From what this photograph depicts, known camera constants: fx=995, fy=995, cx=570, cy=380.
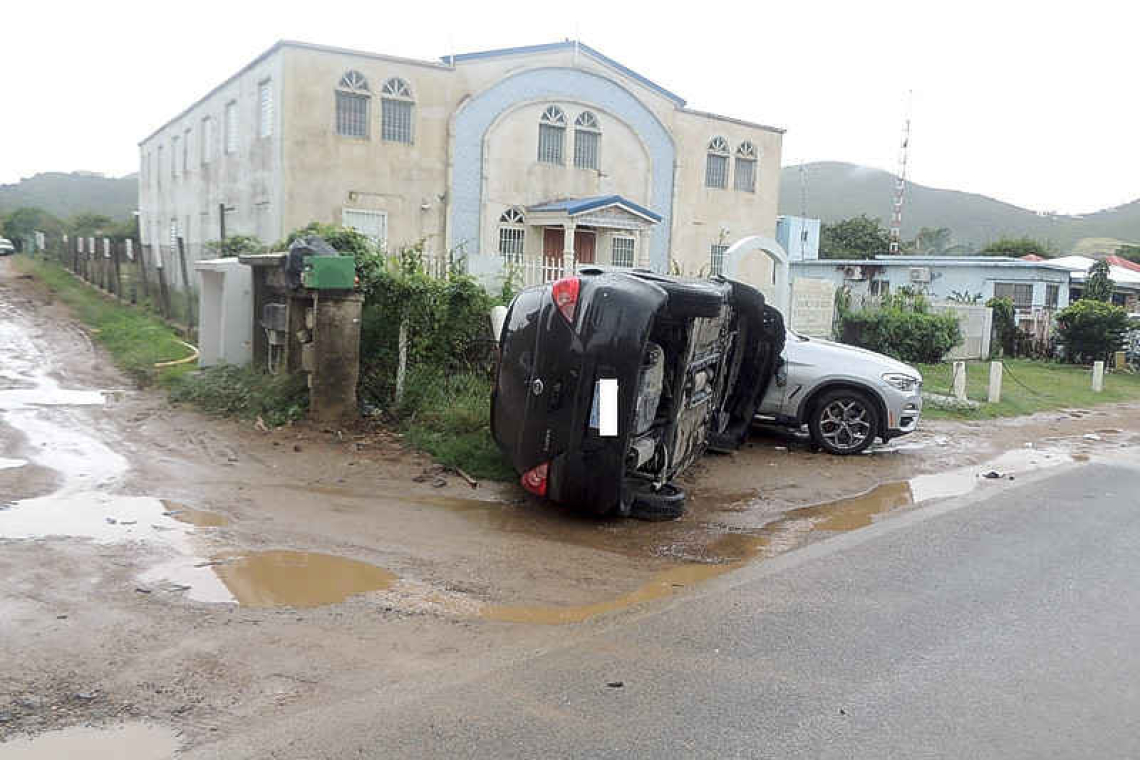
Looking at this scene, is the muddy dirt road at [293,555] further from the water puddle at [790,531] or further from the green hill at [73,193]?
the green hill at [73,193]

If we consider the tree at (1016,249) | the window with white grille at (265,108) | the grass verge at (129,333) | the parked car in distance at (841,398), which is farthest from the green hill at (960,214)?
the parked car in distance at (841,398)

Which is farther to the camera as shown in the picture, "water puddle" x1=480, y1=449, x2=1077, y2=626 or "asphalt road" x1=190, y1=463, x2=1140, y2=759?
"water puddle" x1=480, y1=449, x2=1077, y2=626

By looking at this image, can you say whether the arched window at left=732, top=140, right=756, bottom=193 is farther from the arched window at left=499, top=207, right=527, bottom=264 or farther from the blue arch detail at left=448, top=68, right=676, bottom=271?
the arched window at left=499, top=207, right=527, bottom=264

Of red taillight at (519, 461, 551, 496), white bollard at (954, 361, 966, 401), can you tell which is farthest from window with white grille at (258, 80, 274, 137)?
red taillight at (519, 461, 551, 496)

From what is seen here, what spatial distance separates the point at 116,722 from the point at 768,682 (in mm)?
2837

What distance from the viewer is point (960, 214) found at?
5039 inches

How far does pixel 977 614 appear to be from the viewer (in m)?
5.84

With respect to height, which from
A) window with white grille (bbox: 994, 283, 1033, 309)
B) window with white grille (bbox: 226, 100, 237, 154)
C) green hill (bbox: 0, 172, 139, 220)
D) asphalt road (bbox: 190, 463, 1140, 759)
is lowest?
asphalt road (bbox: 190, 463, 1140, 759)

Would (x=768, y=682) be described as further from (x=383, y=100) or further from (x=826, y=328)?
(x=383, y=100)

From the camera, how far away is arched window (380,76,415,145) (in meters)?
24.5

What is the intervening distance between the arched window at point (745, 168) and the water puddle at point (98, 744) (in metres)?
29.0

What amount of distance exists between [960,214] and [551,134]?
113682 mm

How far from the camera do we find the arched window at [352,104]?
78.0 feet

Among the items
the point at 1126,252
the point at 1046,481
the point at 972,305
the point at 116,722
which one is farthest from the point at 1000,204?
the point at 116,722
